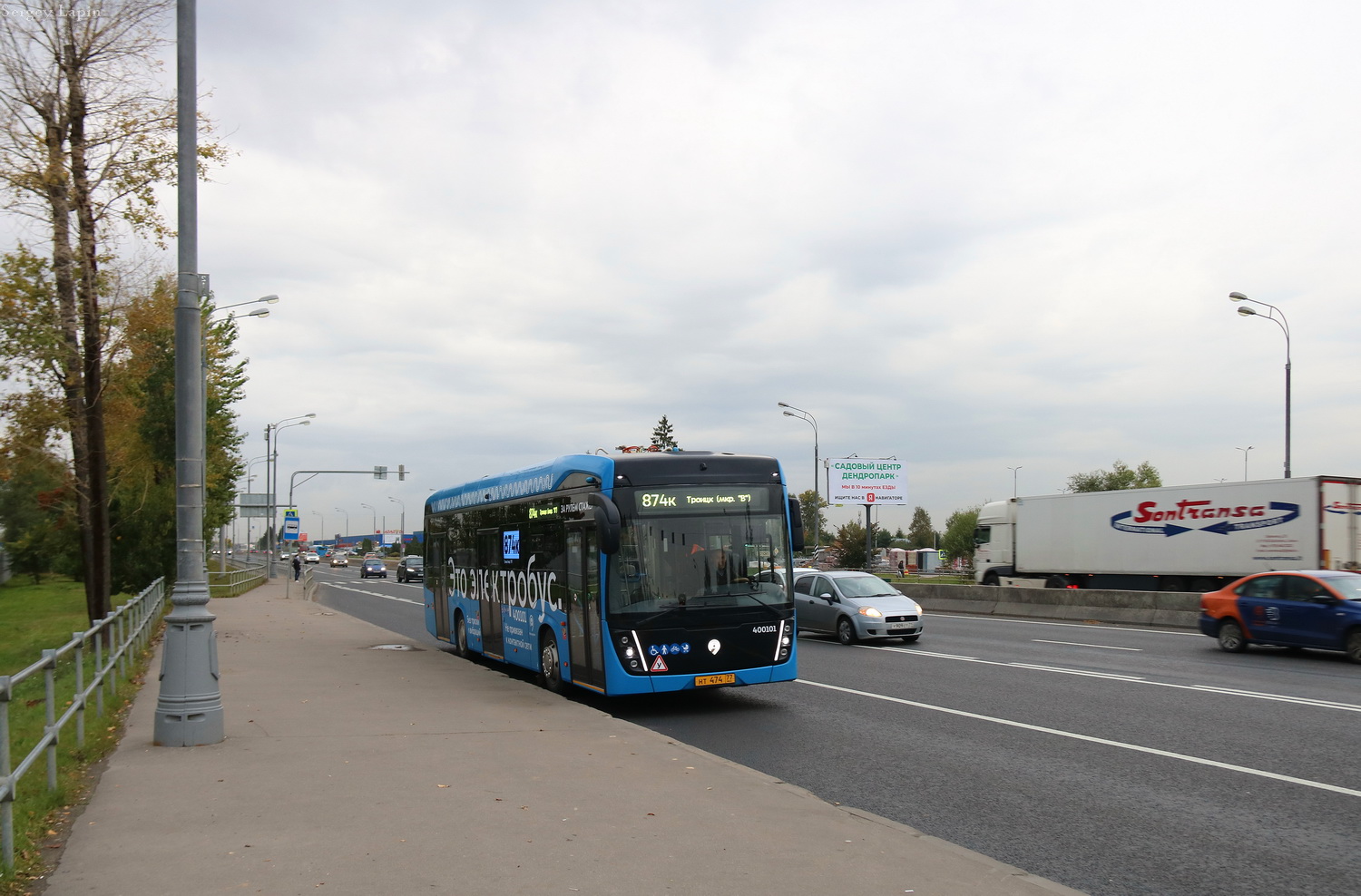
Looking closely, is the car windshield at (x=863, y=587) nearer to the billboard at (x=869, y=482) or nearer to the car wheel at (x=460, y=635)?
the car wheel at (x=460, y=635)

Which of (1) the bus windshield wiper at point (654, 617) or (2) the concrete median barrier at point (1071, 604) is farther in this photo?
(2) the concrete median barrier at point (1071, 604)

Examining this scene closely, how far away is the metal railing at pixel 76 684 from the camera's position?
17.8 feet

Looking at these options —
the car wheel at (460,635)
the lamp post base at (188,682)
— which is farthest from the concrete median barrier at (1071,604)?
the lamp post base at (188,682)

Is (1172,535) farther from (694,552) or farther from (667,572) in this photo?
(667,572)

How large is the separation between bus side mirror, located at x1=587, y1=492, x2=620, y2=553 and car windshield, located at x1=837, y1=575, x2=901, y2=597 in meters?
10.8

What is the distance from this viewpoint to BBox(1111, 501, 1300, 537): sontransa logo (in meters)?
27.1

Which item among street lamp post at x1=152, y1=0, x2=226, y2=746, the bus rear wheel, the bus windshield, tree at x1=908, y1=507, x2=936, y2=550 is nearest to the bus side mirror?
the bus windshield

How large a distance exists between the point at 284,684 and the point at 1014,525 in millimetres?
27978

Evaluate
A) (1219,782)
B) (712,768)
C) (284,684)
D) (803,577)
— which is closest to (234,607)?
(803,577)

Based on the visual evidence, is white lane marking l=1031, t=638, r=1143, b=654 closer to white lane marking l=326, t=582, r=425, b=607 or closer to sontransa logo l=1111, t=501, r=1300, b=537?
sontransa logo l=1111, t=501, r=1300, b=537

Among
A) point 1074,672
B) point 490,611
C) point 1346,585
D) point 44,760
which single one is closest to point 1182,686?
point 1074,672

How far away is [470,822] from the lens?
6668 mm

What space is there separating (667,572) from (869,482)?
45.9 meters

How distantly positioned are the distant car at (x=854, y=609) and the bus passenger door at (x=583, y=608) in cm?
754
